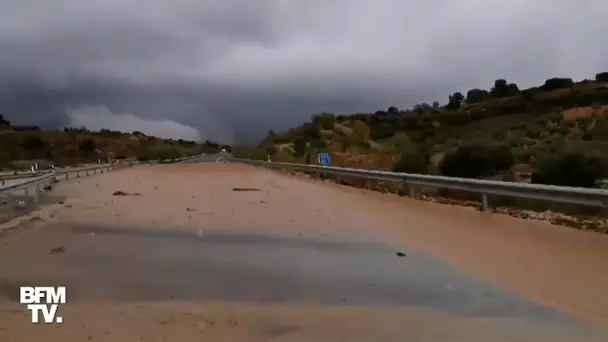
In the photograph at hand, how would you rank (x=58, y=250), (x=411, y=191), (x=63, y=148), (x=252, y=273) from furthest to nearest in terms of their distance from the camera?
(x=63, y=148), (x=411, y=191), (x=58, y=250), (x=252, y=273)

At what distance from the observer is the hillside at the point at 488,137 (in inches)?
993

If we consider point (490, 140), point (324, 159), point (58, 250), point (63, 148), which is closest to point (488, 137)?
point (490, 140)

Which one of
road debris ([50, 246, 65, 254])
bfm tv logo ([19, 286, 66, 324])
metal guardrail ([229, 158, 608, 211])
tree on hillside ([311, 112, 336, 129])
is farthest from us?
tree on hillside ([311, 112, 336, 129])

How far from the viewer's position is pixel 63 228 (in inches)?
513

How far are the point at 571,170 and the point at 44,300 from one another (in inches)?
664

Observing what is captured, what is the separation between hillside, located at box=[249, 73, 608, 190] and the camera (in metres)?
25.2

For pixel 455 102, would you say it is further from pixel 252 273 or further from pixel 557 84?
pixel 252 273

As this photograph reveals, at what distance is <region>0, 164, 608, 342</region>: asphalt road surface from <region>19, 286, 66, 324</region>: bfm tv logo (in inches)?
4.2

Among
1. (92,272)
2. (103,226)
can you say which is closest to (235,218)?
(103,226)

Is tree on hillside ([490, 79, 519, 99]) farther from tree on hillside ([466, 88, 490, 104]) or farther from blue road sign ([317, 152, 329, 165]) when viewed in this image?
blue road sign ([317, 152, 329, 165])

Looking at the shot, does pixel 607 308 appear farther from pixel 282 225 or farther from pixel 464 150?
pixel 464 150

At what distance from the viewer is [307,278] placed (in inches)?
322

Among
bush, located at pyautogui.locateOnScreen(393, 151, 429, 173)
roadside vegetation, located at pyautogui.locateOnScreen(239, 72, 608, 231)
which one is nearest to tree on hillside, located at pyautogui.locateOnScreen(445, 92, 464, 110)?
roadside vegetation, located at pyautogui.locateOnScreen(239, 72, 608, 231)

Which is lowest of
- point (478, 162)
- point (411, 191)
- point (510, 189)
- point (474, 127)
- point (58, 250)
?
point (411, 191)
